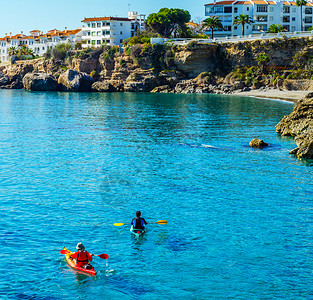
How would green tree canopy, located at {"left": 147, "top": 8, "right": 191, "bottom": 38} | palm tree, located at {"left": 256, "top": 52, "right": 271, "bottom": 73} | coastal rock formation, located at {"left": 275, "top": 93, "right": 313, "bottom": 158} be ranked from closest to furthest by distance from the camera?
coastal rock formation, located at {"left": 275, "top": 93, "right": 313, "bottom": 158} < palm tree, located at {"left": 256, "top": 52, "right": 271, "bottom": 73} < green tree canopy, located at {"left": 147, "top": 8, "right": 191, "bottom": 38}

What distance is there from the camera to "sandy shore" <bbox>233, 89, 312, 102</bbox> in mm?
103562

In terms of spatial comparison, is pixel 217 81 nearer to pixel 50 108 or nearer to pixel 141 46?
pixel 141 46

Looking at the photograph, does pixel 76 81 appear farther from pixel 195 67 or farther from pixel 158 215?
pixel 158 215

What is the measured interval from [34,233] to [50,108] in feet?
227

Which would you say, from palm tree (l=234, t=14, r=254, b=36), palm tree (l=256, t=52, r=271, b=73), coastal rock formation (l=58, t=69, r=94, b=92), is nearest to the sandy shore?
palm tree (l=256, t=52, r=271, b=73)

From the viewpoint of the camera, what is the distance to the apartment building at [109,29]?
15812 centimetres

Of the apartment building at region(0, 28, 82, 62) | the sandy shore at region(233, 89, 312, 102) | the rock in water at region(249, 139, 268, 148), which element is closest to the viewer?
the rock in water at region(249, 139, 268, 148)

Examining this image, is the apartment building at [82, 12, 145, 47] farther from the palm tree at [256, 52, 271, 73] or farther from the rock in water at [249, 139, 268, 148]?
the rock in water at [249, 139, 268, 148]

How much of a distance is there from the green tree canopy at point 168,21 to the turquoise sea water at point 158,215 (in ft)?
324

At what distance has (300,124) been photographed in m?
52.7

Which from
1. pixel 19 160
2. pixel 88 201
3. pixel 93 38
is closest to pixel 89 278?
pixel 88 201

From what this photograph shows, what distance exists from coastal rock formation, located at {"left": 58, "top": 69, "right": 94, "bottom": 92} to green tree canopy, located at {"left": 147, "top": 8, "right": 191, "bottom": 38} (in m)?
29.0

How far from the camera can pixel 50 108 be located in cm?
9075

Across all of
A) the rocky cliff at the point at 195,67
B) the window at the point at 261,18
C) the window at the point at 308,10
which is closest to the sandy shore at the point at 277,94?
the rocky cliff at the point at 195,67
